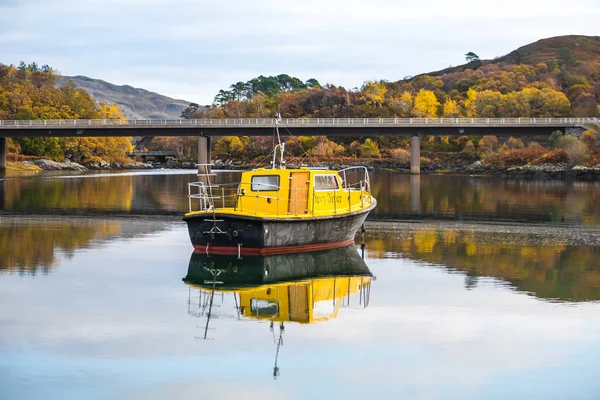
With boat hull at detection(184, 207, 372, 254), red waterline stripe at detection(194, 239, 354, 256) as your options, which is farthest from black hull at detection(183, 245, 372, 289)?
boat hull at detection(184, 207, 372, 254)

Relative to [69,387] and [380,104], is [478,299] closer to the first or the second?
[69,387]

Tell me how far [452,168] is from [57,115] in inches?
2723

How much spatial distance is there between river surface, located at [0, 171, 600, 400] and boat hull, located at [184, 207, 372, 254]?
1.46 feet

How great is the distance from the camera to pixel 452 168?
454 feet

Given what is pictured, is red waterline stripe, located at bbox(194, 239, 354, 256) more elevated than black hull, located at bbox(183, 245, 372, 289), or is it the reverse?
red waterline stripe, located at bbox(194, 239, 354, 256)

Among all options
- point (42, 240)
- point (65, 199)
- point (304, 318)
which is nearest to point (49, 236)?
point (42, 240)

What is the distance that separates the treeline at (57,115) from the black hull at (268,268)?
127271 mm

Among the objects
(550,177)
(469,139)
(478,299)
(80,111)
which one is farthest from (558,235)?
(80,111)

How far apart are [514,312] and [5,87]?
15606cm

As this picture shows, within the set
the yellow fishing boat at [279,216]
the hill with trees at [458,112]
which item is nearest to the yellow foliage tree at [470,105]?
the hill with trees at [458,112]

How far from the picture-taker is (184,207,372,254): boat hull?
26.9m

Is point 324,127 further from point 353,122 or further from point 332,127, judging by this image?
point 353,122

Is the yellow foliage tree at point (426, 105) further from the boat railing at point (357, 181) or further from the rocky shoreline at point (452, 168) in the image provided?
the boat railing at point (357, 181)

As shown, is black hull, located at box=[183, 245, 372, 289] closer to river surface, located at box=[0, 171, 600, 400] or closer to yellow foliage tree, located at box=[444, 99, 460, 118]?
river surface, located at box=[0, 171, 600, 400]
